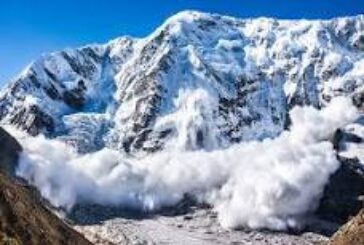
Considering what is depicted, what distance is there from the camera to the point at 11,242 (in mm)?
131625
